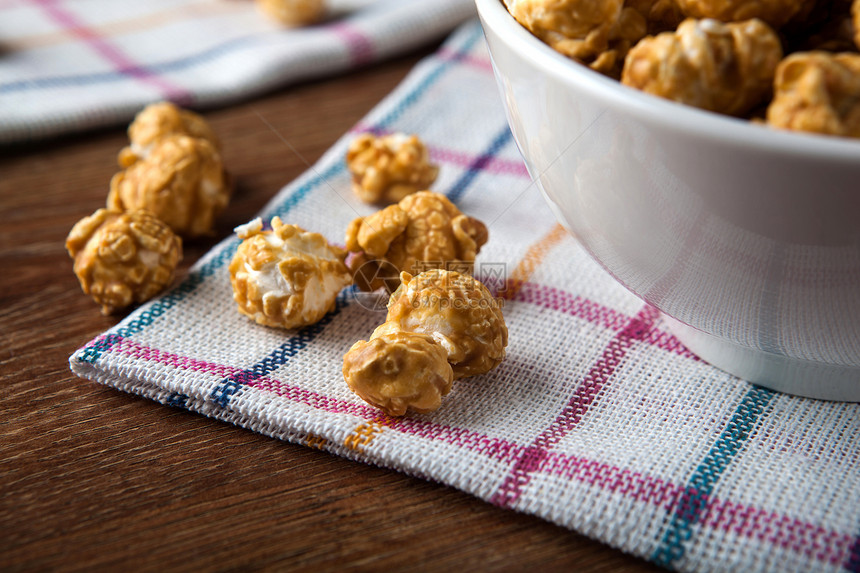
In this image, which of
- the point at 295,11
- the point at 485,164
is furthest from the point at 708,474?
the point at 295,11

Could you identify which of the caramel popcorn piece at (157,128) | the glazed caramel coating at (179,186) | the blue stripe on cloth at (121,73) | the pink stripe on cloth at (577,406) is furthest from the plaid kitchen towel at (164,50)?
the pink stripe on cloth at (577,406)

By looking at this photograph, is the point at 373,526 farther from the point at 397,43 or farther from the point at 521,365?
the point at 397,43

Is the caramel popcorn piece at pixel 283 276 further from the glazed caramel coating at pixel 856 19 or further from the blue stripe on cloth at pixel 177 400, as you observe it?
the glazed caramel coating at pixel 856 19

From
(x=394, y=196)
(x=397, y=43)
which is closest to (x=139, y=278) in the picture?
(x=394, y=196)

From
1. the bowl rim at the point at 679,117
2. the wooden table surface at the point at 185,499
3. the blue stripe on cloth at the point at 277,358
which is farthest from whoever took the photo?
the blue stripe on cloth at the point at 277,358

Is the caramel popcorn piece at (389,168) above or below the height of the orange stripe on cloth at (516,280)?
above

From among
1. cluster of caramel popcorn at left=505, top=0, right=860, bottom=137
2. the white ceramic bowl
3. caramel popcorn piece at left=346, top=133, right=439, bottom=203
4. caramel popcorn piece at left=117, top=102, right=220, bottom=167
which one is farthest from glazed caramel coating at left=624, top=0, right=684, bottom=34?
caramel popcorn piece at left=117, top=102, right=220, bottom=167
